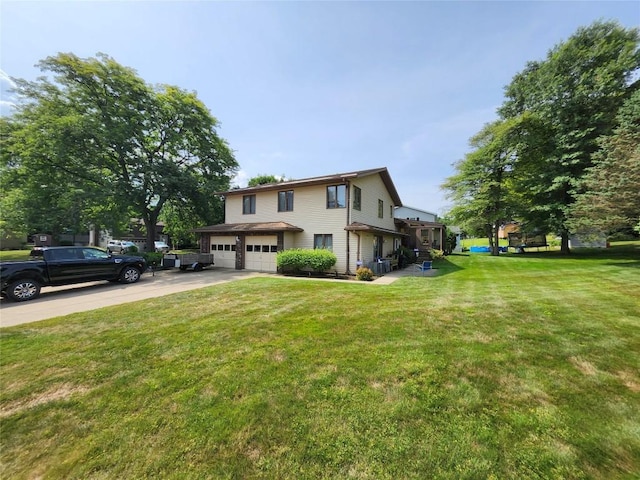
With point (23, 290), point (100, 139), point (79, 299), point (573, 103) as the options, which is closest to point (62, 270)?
point (23, 290)

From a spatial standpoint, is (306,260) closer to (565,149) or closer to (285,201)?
(285,201)

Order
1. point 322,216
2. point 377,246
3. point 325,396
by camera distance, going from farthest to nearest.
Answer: point 377,246, point 322,216, point 325,396

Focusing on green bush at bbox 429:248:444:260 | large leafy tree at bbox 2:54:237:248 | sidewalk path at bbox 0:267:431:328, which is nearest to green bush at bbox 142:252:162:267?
large leafy tree at bbox 2:54:237:248

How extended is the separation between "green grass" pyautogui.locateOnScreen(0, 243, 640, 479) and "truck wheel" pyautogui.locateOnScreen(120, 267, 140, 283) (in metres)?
6.21

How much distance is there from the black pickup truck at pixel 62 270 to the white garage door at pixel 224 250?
6.09 meters

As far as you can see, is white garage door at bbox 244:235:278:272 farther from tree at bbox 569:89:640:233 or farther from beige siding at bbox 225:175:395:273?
tree at bbox 569:89:640:233

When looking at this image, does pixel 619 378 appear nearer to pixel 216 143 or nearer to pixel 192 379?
pixel 192 379

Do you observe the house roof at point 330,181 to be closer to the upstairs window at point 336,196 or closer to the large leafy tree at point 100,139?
the upstairs window at point 336,196

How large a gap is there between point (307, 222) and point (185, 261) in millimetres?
8461

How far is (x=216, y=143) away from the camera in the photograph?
2356 cm

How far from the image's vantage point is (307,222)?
15930 millimetres

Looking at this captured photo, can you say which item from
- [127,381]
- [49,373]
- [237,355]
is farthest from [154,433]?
[49,373]

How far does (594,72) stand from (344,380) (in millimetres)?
28468

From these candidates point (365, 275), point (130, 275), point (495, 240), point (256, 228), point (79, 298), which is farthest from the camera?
point (495, 240)
